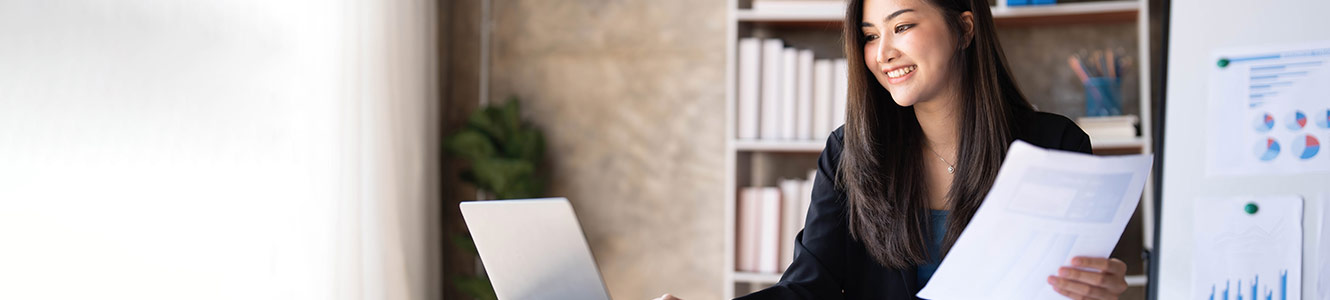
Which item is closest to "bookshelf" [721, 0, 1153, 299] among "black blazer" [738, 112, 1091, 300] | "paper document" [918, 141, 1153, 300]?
"black blazer" [738, 112, 1091, 300]

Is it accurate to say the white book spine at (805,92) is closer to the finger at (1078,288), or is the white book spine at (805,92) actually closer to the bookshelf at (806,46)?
the bookshelf at (806,46)

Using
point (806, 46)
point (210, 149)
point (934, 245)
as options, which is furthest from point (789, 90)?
point (210, 149)

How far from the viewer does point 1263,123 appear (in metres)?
1.96

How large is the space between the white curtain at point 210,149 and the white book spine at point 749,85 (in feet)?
2.69

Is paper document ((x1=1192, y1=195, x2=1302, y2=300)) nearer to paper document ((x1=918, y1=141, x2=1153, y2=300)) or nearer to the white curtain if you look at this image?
paper document ((x1=918, y1=141, x2=1153, y2=300))

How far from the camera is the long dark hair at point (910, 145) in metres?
1.37

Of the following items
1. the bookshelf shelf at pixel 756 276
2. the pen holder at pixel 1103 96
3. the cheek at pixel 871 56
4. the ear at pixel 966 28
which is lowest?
the bookshelf shelf at pixel 756 276

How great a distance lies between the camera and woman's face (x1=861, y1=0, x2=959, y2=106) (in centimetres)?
136

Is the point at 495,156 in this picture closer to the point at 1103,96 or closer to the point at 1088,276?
the point at 1103,96

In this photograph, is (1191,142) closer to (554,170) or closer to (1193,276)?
(1193,276)

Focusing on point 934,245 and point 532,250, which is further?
point 934,245

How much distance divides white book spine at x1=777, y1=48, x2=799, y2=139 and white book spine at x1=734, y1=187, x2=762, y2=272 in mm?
170

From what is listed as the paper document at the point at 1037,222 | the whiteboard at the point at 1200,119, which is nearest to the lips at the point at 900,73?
the paper document at the point at 1037,222

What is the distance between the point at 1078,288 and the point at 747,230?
1487mm
